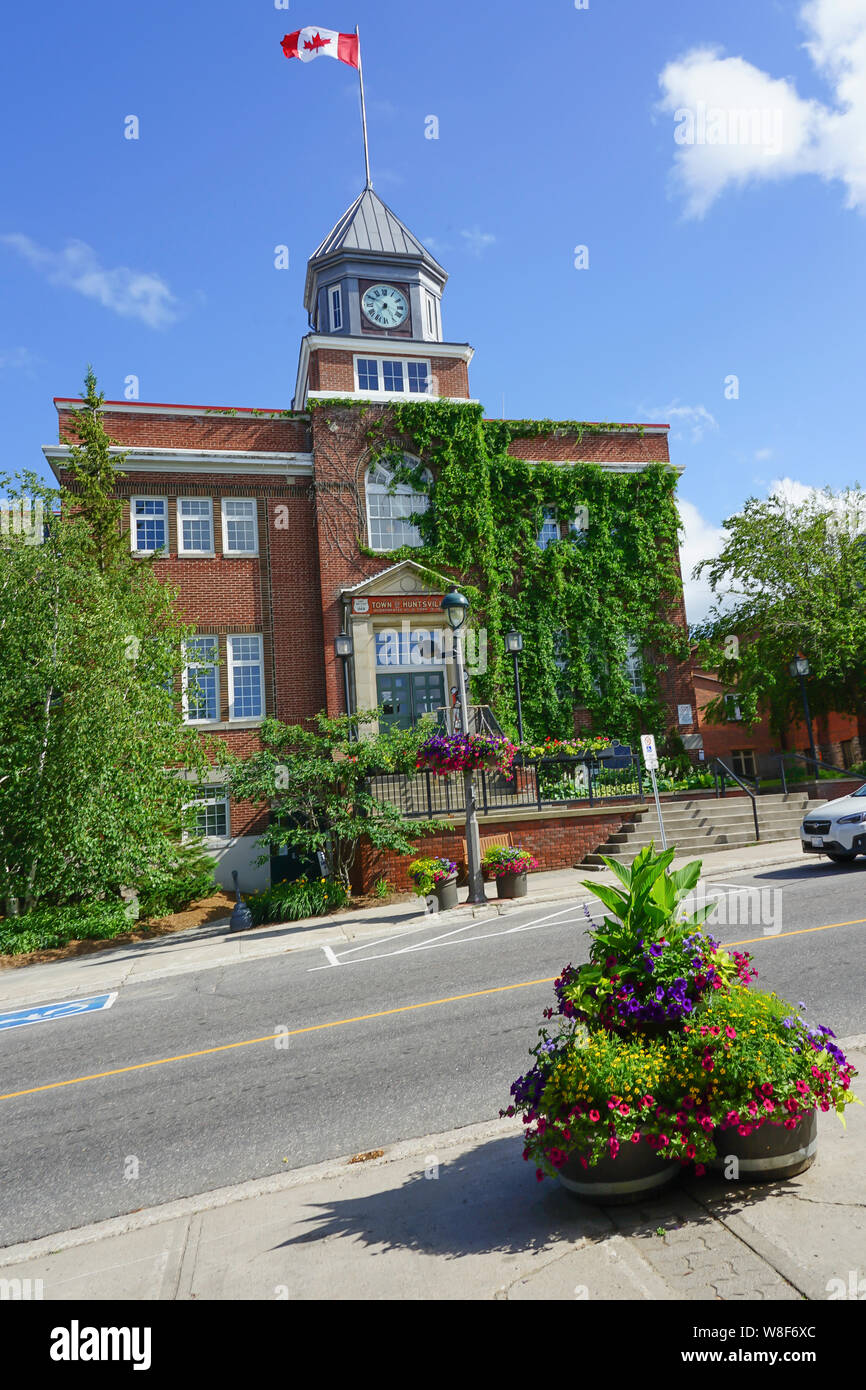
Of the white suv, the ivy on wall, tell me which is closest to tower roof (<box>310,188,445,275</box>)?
Answer: the ivy on wall

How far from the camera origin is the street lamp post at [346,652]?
2302 centimetres

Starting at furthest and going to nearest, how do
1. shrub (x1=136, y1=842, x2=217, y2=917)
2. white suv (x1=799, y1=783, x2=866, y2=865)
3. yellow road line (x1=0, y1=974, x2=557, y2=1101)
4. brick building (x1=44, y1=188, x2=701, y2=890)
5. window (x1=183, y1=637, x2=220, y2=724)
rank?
1. brick building (x1=44, y1=188, x2=701, y2=890)
2. window (x1=183, y1=637, x2=220, y2=724)
3. shrub (x1=136, y1=842, x2=217, y2=917)
4. white suv (x1=799, y1=783, x2=866, y2=865)
5. yellow road line (x1=0, y1=974, x2=557, y2=1101)

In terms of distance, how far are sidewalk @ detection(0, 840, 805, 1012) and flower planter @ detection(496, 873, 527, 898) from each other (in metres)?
0.24

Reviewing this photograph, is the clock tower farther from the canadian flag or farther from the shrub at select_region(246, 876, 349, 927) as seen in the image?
the shrub at select_region(246, 876, 349, 927)

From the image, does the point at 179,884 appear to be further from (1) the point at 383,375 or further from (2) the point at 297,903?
(1) the point at 383,375

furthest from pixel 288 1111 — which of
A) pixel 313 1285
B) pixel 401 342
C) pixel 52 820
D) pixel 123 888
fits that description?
pixel 401 342

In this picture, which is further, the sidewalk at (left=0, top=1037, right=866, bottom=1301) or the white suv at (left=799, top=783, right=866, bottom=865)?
the white suv at (left=799, top=783, right=866, bottom=865)

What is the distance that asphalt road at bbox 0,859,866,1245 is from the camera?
5594 millimetres

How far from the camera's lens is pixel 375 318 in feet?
88.6

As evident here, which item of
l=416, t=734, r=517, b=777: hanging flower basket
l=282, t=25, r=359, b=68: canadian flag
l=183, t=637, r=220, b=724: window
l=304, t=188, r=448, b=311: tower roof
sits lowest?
l=416, t=734, r=517, b=777: hanging flower basket

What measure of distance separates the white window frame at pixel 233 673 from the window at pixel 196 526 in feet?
8.46

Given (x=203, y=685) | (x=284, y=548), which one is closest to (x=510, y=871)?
(x=203, y=685)

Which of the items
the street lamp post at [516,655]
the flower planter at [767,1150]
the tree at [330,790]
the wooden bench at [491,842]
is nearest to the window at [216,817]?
the tree at [330,790]
